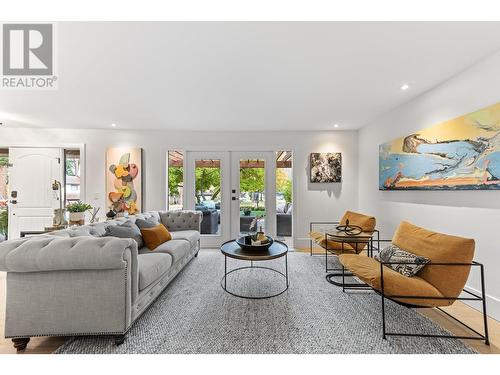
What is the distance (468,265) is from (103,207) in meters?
5.48

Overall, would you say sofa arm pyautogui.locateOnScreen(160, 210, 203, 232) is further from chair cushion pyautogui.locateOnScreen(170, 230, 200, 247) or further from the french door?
the french door

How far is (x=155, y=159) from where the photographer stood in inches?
178

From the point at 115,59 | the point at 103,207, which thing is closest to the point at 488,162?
the point at 115,59

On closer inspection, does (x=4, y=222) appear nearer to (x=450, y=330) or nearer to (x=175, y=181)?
(x=175, y=181)

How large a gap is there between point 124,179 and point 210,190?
1778 millimetres

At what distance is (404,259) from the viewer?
2029 mm

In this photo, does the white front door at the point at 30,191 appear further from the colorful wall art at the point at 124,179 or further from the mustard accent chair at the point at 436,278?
the mustard accent chair at the point at 436,278

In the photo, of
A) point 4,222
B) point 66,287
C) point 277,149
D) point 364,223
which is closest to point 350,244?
point 364,223

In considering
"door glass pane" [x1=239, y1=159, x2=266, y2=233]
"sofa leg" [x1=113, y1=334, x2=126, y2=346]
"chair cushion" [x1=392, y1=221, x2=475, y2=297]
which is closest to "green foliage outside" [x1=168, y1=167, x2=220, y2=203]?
"door glass pane" [x1=239, y1=159, x2=266, y2=233]

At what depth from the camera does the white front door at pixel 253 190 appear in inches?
180

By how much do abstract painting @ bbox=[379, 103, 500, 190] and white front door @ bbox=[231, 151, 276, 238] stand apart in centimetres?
220

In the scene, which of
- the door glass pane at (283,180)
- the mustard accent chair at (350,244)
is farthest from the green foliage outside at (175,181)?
the mustard accent chair at (350,244)
